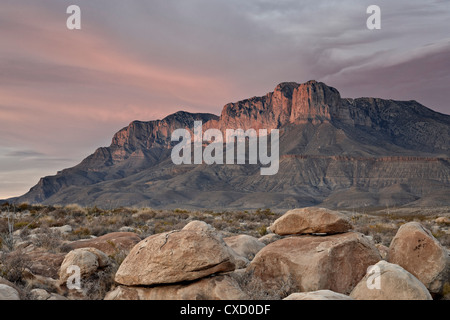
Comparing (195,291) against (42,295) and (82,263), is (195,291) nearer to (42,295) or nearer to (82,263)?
(42,295)

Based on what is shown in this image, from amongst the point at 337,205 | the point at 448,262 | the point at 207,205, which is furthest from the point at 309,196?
the point at 448,262

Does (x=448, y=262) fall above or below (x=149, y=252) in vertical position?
below

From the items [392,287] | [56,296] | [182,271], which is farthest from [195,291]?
[392,287]

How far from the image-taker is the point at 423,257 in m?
11.1

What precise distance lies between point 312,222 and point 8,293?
8.48 meters

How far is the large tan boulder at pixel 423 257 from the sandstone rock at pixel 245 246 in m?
5.61

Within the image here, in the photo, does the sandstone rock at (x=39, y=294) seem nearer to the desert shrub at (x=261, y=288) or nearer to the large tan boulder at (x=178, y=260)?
the large tan boulder at (x=178, y=260)

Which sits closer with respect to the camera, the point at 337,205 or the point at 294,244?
the point at 294,244
